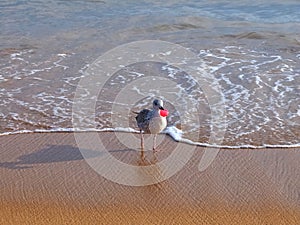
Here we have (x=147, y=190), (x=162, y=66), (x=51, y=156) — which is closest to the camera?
(x=147, y=190)

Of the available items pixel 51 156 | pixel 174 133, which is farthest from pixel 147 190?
pixel 174 133

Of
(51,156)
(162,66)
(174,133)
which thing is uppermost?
(51,156)

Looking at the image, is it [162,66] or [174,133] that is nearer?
[174,133]

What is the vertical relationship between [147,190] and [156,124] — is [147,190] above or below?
below

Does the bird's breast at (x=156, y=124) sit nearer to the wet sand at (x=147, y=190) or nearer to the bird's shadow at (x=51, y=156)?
the wet sand at (x=147, y=190)

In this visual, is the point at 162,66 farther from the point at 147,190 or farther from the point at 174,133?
the point at 147,190

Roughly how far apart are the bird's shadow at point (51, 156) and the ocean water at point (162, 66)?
655 mm

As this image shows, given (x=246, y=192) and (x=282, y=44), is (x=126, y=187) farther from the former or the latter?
(x=282, y=44)

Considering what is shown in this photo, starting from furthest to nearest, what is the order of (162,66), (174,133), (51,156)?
(162,66), (174,133), (51,156)

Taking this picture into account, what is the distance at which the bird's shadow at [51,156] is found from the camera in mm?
5883

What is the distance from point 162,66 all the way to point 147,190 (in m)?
4.87

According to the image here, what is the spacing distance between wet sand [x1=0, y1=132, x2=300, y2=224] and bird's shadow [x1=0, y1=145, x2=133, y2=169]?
0.04ft

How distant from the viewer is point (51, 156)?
6.07 metres

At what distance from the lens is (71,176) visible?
5.61 meters
